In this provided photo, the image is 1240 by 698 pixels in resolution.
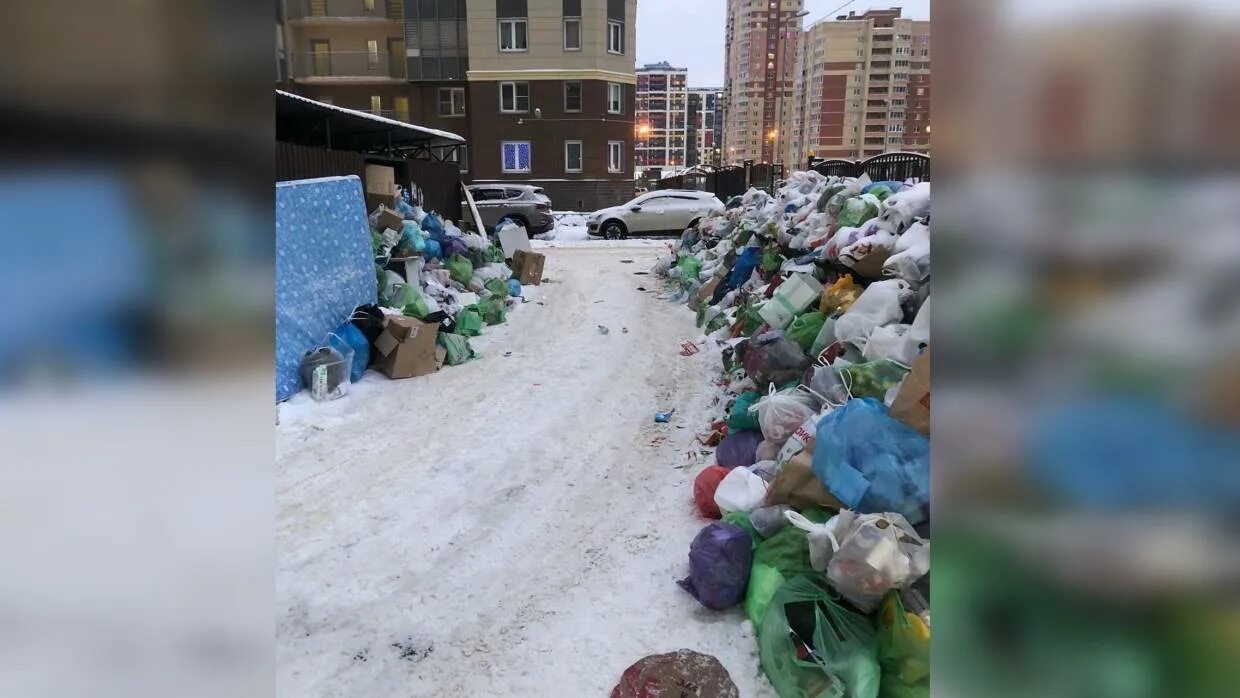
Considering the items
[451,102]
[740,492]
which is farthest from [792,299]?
[451,102]

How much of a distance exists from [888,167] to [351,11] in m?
28.0

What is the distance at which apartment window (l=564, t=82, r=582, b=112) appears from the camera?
29.0m

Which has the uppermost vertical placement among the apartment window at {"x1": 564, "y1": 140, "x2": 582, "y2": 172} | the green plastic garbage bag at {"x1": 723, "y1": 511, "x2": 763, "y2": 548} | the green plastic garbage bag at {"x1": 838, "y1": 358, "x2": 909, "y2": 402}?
the apartment window at {"x1": 564, "y1": 140, "x2": 582, "y2": 172}

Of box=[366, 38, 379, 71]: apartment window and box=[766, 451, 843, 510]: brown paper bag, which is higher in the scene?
box=[366, 38, 379, 71]: apartment window

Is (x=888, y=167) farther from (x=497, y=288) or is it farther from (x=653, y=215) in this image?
(x=653, y=215)

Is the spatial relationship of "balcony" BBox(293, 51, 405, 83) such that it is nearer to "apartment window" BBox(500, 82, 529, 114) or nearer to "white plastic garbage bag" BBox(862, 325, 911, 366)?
"apartment window" BBox(500, 82, 529, 114)

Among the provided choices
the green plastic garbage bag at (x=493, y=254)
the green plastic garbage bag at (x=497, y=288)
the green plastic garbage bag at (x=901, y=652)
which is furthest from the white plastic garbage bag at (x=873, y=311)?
the green plastic garbage bag at (x=493, y=254)

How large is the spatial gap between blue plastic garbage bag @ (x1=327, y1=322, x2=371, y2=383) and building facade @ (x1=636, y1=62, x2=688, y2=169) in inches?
3639

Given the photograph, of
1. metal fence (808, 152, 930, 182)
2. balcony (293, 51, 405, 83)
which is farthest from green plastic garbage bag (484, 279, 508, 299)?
balcony (293, 51, 405, 83)
